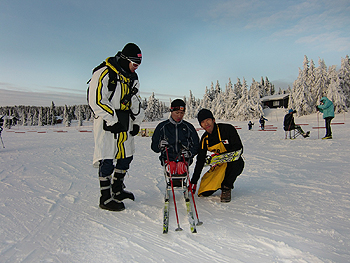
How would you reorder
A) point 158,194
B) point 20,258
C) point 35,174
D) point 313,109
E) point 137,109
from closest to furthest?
1. point 20,258
2. point 137,109
3. point 158,194
4. point 35,174
5. point 313,109

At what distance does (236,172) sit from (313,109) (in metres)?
44.9

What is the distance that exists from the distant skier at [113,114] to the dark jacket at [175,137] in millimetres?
389

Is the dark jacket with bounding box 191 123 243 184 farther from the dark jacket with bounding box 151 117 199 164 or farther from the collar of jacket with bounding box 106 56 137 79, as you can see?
the collar of jacket with bounding box 106 56 137 79

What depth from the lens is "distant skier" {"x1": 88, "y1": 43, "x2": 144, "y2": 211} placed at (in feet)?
9.34

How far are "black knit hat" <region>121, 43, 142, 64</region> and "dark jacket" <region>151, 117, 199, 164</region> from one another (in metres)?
1.04

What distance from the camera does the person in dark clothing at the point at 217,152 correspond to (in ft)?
11.0

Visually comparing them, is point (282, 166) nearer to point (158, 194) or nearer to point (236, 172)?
point (236, 172)

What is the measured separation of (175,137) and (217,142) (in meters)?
0.69

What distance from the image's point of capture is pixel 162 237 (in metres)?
2.26

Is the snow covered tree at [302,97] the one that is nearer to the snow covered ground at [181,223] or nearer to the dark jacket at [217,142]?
the snow covered ground at [181,223]

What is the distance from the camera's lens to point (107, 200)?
302cm

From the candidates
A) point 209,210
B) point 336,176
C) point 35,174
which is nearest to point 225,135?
point 209,210

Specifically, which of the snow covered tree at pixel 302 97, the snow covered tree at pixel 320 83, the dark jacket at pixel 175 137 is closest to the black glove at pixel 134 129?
the dark jacket at pixel 175 137

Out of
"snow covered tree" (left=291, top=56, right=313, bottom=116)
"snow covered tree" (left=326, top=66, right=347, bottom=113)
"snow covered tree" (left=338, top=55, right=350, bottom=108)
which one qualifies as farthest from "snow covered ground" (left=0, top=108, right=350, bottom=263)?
"snow covered tree" (left=338, top=55, right=350, bottom=108)
